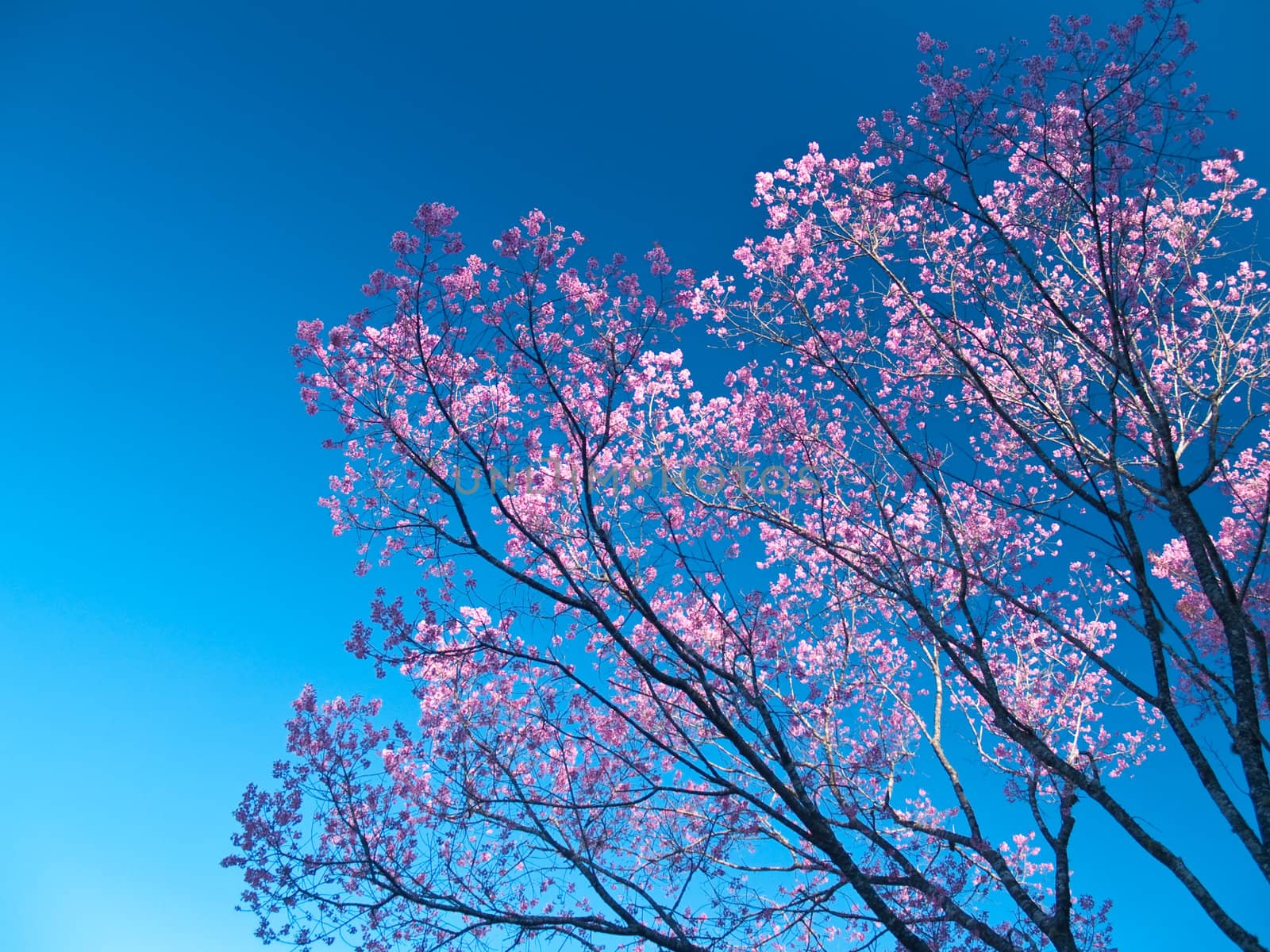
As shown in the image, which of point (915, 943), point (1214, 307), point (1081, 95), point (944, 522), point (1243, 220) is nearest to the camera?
point (915, 943)

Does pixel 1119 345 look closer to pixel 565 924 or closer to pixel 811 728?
pixel 811 728

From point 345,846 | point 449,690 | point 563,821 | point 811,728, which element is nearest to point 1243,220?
point 811,728

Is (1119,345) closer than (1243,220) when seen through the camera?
Yes

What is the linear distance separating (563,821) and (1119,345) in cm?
628

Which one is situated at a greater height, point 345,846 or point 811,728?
A: point 811,728

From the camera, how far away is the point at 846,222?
312 inches

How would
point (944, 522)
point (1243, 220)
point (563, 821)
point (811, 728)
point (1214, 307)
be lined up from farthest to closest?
point (1243, 220)
point (811, 728)
point (1214, 307)
point (563, 821)
point (944, 522)

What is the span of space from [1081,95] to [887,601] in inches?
194

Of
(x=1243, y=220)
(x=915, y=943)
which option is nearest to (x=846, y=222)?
(x=1243, y=220)

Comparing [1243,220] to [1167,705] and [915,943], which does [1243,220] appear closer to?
[1167,705]

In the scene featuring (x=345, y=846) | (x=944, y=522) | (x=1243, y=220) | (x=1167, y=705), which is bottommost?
(x=345, y=846)

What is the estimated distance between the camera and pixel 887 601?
754 cm

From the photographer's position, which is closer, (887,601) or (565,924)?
(565,924)

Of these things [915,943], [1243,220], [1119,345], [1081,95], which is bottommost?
[915,943]
